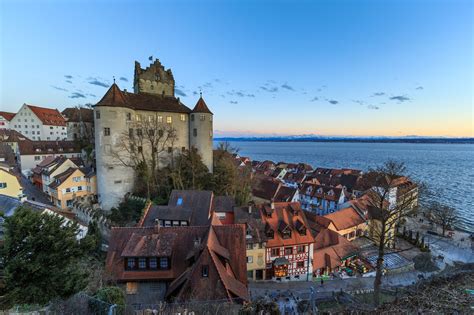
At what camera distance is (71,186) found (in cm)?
3478

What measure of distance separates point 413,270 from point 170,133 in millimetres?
36491

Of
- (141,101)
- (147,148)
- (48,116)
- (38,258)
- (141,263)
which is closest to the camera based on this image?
(38,258)

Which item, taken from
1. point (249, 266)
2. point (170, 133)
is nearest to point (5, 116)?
point (170, 133)

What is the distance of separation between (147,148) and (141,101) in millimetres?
7497

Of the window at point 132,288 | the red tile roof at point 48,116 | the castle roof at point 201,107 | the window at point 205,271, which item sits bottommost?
the window at point 132,288

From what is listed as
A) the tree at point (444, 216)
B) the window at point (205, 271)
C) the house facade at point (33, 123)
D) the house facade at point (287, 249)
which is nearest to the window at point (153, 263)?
the window at point (205, 271)

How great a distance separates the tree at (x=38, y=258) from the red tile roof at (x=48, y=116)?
7969cm

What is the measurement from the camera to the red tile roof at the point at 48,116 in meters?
70.6

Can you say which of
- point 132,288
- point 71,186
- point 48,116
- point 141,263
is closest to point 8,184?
point 71,186

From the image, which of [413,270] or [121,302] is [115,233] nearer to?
[121,302]

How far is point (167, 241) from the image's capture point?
16.9 metres

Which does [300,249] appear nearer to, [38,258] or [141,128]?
[38,258]

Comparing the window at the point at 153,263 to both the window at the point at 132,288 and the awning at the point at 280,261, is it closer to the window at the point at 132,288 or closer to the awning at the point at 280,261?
the window at the point at 132,288

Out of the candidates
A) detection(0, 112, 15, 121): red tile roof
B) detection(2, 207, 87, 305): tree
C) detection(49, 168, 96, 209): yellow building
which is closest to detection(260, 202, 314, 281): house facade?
detection(2, 207, 87, 305): tree
